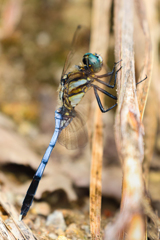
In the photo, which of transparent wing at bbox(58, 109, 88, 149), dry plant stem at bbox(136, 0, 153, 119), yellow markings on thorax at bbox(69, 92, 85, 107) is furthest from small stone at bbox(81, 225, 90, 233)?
yellow markings on thorax at bbox(69, 92, 85, 107)

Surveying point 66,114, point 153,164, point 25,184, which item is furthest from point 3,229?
point 153,164

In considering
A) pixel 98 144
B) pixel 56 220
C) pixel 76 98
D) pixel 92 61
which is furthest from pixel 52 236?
pixel 92 61

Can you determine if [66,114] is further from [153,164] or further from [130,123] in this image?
[153,164]

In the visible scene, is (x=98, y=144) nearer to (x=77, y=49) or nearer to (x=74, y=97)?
(x=74, y=97)

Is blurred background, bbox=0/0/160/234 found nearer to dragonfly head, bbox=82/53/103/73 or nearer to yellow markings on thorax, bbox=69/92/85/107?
dragonfly head, bbox=82/53/103/73

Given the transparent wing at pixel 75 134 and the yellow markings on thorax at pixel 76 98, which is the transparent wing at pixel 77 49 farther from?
the transparent wing at pixel 75 134

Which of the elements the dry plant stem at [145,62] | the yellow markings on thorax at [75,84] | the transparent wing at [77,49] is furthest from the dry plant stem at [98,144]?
the dry plant stem at [145,62]
